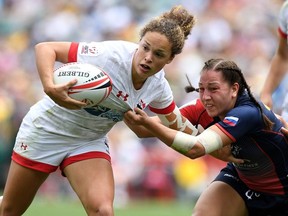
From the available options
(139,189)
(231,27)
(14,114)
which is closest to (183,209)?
(139,189)

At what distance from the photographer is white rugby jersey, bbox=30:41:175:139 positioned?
593cm

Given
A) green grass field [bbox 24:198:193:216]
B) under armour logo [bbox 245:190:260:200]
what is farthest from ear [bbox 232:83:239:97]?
green grass field [bbox 24:198:193:216]

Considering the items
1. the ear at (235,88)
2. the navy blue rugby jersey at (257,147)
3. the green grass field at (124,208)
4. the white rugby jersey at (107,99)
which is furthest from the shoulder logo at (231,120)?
the green grass field at (124,208)

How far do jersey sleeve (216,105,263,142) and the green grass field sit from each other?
14.9 feet

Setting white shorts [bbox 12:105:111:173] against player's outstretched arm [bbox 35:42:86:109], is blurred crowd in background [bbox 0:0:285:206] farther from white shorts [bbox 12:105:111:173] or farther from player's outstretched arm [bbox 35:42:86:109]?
player's outstretched arm [bbox 35:42:86:109]

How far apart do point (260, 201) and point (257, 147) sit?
48 centimetres

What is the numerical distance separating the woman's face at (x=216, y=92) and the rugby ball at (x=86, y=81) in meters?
0.64

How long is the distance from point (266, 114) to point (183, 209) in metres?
5.55

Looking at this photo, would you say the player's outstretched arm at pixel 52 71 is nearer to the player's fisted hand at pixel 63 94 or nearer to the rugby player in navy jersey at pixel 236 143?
the player's fisted hand at pixel 63 94

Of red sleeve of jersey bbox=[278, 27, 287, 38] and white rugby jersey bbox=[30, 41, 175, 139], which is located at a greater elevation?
red sleeve of jersey bbox=[278, 27, 287, 38]

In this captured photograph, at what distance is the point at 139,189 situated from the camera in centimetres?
1234

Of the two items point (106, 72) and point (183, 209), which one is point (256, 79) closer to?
point (183, 209)

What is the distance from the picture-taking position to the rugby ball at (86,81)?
558cm

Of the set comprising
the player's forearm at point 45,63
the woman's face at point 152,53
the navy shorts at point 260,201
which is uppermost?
the woman's face at point 152,53
